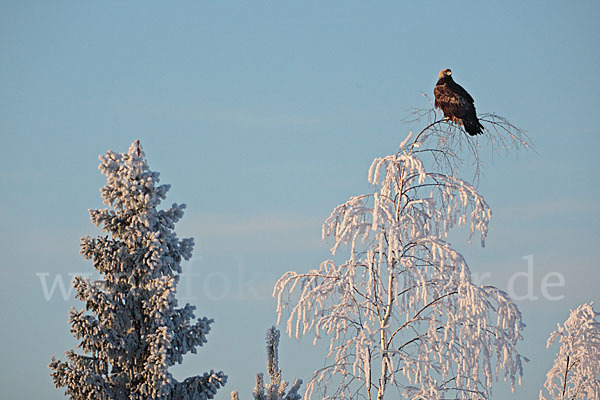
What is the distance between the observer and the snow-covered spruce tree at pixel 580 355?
15.4 meters

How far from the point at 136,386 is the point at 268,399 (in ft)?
9.38

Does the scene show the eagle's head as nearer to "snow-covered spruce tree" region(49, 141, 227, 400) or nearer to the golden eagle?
the golden eagle

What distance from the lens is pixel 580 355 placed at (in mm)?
15516

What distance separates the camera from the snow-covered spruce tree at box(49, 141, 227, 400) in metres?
12.3

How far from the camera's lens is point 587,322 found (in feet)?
51.3

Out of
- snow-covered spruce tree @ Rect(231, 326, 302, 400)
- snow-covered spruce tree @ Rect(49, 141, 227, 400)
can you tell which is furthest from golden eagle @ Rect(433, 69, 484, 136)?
snow-covered spruce tree @ Rect(231, 326, 302, 400)

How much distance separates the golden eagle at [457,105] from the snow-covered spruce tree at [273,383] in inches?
233

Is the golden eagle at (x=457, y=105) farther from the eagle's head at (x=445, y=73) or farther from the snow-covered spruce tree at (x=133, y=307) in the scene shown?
the snow-covered spruce tree at (x=133, y=307)

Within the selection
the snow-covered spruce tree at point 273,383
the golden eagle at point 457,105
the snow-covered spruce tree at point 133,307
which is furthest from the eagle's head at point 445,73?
the snow-covered spruce tree at point 273,383

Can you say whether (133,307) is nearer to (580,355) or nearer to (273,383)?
(273,383)

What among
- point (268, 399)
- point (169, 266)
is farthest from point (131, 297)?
point (268, 399)

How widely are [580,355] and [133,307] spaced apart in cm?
842

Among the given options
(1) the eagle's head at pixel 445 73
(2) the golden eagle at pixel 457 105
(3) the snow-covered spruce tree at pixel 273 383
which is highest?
(1) the eagle's head at pixel 445 73

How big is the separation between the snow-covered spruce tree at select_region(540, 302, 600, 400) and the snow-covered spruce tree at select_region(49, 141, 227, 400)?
22.9ft
